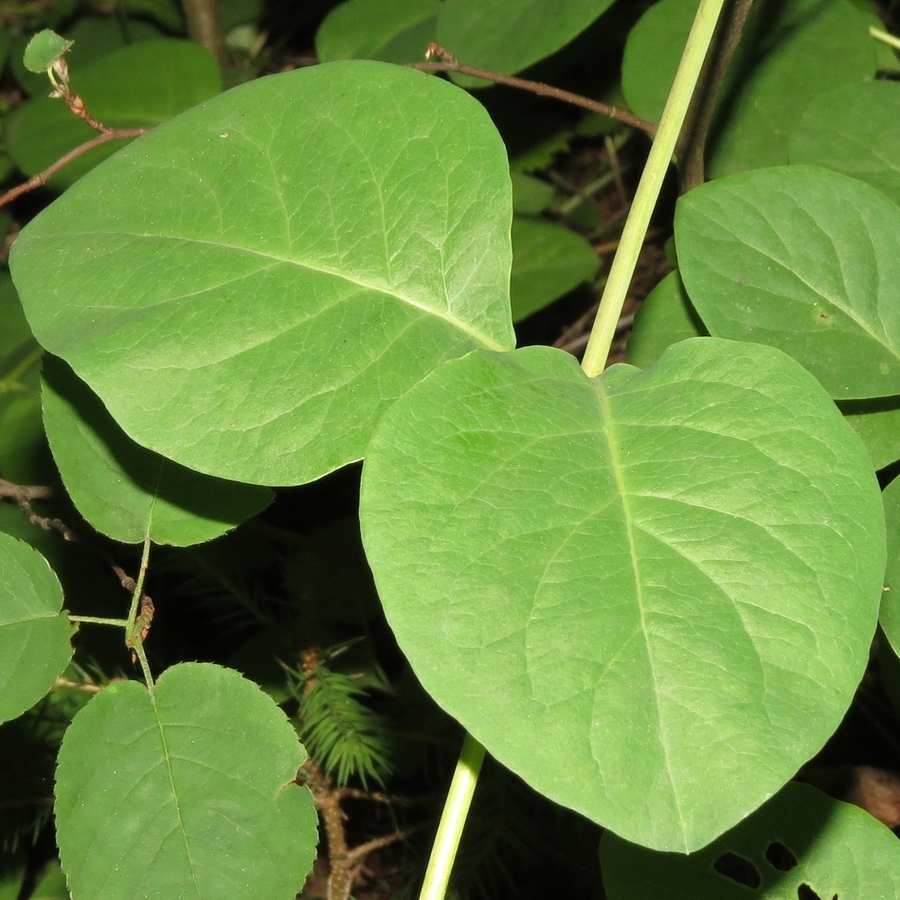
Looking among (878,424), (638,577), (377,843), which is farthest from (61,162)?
(377,843)

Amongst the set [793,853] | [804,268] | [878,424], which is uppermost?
[804,268]

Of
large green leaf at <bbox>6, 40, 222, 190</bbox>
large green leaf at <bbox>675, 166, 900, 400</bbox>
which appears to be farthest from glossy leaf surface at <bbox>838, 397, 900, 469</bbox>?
large green leaf at <bbox>6, 40, 222, 190</bbox>

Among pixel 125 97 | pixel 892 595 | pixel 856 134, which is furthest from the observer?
pixel 125 97

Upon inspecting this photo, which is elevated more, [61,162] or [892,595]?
[61,162]

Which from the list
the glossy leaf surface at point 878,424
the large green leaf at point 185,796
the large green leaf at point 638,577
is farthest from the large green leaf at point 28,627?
the glossy leaf surface at point 878,424

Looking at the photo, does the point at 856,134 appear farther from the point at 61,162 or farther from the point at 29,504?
the point at 29,504

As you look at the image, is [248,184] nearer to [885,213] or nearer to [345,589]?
[885,213]

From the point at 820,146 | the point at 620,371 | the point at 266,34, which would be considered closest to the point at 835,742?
the point at 820,146
